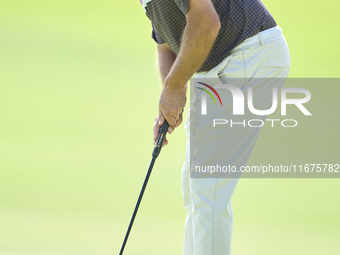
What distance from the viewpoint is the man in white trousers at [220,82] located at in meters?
1.52

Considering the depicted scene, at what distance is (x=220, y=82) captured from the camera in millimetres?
1571

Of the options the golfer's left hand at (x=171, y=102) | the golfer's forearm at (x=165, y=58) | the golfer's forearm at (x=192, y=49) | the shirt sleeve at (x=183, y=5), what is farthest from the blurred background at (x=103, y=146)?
the shirt sleeve at (x=183, y=5)

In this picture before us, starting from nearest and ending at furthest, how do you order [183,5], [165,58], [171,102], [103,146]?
[183,5]
[171,102]
[165,58]
[103,146]

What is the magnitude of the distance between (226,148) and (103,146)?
251 centimetres

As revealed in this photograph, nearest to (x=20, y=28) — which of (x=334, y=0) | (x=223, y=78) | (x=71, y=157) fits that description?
(x=71, y=157)

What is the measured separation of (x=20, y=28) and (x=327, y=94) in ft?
8.99

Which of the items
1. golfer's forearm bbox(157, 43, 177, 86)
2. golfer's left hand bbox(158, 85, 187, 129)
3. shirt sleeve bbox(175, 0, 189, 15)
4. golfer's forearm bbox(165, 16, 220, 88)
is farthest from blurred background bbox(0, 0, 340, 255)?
shirt sleeve bbox(175, 0, 189, 15)

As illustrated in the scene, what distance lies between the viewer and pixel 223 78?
5.20ft

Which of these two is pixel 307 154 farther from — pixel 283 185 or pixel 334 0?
pixel 334 0

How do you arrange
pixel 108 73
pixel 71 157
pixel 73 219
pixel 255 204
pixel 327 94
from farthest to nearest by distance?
pixel 108 73 < pixel 327 94 < pixel 71 157 < pixel 255 204 < pixel 73 219

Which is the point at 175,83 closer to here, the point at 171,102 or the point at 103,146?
the point at 171,102

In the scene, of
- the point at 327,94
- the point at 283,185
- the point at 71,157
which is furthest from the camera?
the point at 327,94

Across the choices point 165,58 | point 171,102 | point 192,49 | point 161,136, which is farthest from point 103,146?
point 192,49

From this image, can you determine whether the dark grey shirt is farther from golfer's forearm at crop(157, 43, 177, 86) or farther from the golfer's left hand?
golfer's forearm at crop(157, 43, 177, 86)
